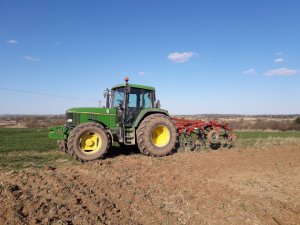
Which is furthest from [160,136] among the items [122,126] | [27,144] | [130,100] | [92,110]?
[27,144]

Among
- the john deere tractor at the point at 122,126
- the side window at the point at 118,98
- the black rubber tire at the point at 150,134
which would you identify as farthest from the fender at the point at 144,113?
the side window at the point at 118,98

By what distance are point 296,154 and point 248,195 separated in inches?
257

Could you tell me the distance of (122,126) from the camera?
10.9 metres

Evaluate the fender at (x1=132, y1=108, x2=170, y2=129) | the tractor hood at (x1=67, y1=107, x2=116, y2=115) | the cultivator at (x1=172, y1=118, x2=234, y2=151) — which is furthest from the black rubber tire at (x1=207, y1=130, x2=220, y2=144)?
the tractor hood at (x1=67, y1=107, x2=116, y2=115)

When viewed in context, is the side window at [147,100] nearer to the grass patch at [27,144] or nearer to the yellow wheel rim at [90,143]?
the yellow wheel rim at [90,143]

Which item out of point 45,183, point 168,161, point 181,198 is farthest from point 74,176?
point 168,161

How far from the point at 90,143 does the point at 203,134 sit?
5627 mm

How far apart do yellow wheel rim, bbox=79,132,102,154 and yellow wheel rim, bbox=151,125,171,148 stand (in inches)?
89.8

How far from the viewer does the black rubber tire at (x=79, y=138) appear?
31.6 ft

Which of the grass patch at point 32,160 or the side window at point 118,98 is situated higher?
the side window at point 118,98

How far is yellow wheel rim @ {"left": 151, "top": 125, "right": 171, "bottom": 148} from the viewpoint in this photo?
1150 cm

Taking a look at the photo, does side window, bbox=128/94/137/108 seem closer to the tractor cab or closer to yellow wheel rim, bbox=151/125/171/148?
the tractor cab

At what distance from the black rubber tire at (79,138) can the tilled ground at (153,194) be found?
0.60 meters

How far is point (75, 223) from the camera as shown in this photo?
15.7 ft
